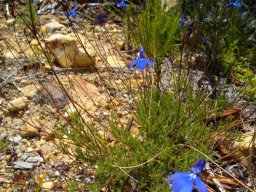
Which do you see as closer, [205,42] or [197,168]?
[197,168]

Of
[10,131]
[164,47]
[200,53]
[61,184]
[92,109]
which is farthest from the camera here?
[200,53]

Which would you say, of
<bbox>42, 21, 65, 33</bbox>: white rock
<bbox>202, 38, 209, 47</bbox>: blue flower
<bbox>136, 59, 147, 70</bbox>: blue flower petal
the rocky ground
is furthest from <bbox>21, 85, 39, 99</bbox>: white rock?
<bbox>202, 38, 209, 47</bbox>: blue flower

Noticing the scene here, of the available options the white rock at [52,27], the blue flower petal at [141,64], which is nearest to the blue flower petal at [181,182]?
the blue flower petal at [141,64]

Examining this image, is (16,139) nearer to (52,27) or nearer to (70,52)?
(70,52)

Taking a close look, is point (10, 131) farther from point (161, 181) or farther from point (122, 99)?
point (161, 181)

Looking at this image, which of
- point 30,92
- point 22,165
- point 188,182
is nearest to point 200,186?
point 188,182

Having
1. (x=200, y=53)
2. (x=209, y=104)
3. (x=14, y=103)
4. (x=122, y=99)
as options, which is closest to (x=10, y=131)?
(x=14, y=103)

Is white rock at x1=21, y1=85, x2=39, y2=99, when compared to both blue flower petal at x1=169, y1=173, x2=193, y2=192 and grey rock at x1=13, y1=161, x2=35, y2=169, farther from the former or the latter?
blue flower petal at x1=169, y1=173, x2=193, y2=192

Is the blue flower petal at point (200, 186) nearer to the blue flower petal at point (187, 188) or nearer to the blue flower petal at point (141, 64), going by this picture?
the blue flower petal at point (187, 188)

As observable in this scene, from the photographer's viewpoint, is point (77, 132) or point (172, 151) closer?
point (172, 151)
